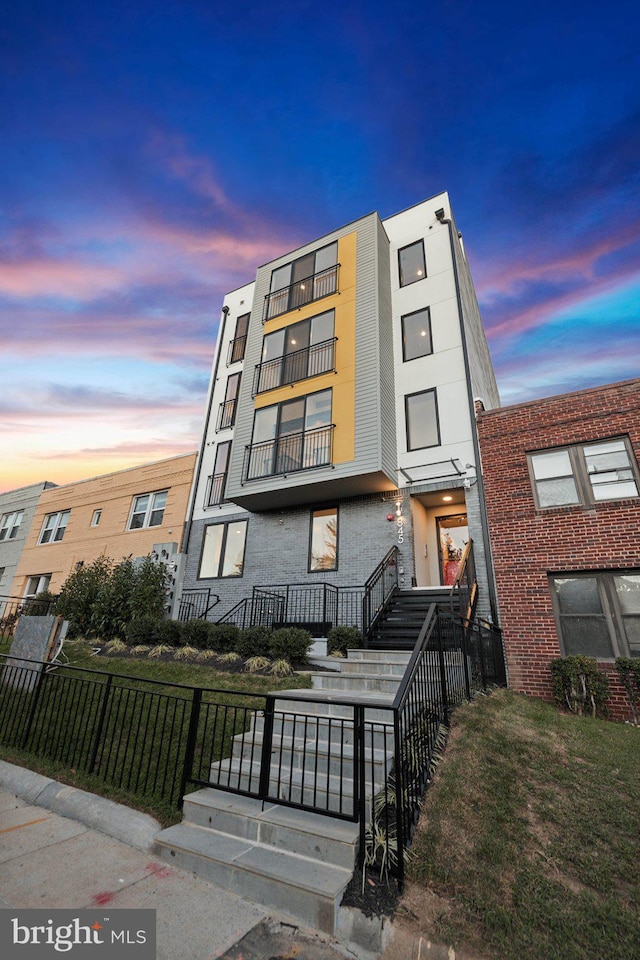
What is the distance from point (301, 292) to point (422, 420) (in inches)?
306

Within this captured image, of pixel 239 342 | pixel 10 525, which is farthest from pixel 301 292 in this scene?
pixel 10 525

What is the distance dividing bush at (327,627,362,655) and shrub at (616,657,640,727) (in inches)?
201

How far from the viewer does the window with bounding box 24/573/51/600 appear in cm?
2123

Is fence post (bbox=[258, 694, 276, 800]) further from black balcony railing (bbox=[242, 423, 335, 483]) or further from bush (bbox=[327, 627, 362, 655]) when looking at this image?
black balcony railing (bbox=[242, 423, 335, 483])

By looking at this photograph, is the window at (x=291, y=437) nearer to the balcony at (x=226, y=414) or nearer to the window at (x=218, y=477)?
the window at (x=218, y=477)

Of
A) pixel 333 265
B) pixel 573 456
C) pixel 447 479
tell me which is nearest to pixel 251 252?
pixel 333 265

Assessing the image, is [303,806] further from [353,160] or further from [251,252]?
[251,252]

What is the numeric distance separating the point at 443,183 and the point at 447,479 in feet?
40.3

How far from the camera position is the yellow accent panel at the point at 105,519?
17.9 metres

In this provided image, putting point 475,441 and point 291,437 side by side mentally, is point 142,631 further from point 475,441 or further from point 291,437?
point 475,441

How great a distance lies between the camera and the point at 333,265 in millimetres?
16188

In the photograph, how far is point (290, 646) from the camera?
9469mm

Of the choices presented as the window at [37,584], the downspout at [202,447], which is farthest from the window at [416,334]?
the window at [37,584]

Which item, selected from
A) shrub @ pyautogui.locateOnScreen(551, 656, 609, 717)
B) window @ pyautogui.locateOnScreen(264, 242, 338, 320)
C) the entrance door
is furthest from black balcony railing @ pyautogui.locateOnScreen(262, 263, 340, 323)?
shrub @ pyautogui.locateOnScreen(551, 656, 609, 717)
